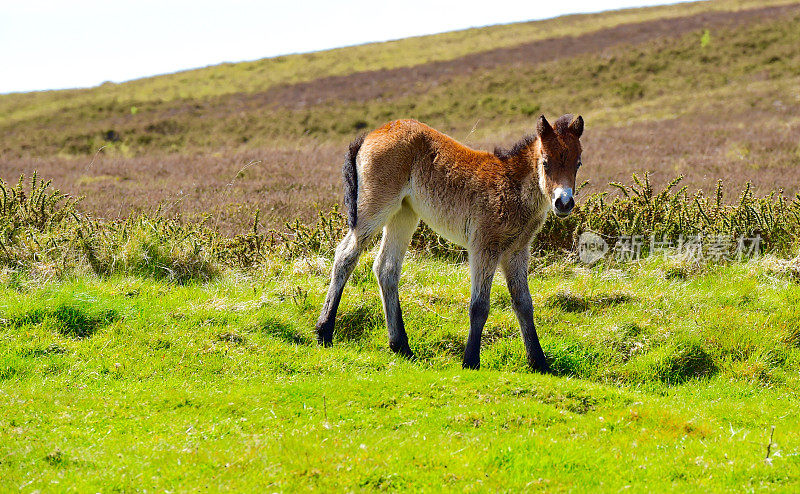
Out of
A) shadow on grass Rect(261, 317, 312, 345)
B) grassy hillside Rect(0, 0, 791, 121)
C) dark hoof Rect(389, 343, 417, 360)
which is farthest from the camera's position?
grassy hillside Rect(0, 0, 791, 121)

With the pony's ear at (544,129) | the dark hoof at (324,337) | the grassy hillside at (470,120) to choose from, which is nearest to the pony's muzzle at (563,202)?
the pony's ear at (544,129)

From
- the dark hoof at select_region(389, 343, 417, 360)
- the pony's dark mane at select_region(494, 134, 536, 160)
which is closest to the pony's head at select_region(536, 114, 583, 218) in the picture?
the pony's dark mane at select_region(494, 134, 536, 160)

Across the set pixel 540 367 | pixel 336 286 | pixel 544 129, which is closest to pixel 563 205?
pixel 544 129

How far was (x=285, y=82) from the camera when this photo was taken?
167 ft

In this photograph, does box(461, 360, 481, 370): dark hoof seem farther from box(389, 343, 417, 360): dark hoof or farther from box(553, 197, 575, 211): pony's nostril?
box(553, 197, 575, 211): pony's nostril

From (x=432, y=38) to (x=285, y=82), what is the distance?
2013 centimetres

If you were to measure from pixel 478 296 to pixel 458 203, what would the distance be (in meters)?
1.17

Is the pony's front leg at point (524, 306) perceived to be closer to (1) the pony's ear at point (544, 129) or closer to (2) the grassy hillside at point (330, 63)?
(1) the pony's ear at point (544, 129)

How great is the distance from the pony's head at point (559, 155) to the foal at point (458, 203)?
1cm

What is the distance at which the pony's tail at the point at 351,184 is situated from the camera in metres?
9.13

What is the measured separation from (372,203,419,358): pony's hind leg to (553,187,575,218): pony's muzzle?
2460 mm

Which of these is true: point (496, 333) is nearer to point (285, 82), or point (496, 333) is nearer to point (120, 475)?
point (120, 475)

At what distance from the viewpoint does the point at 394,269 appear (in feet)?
30.5

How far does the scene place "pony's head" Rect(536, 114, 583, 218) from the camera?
776 centimetres
